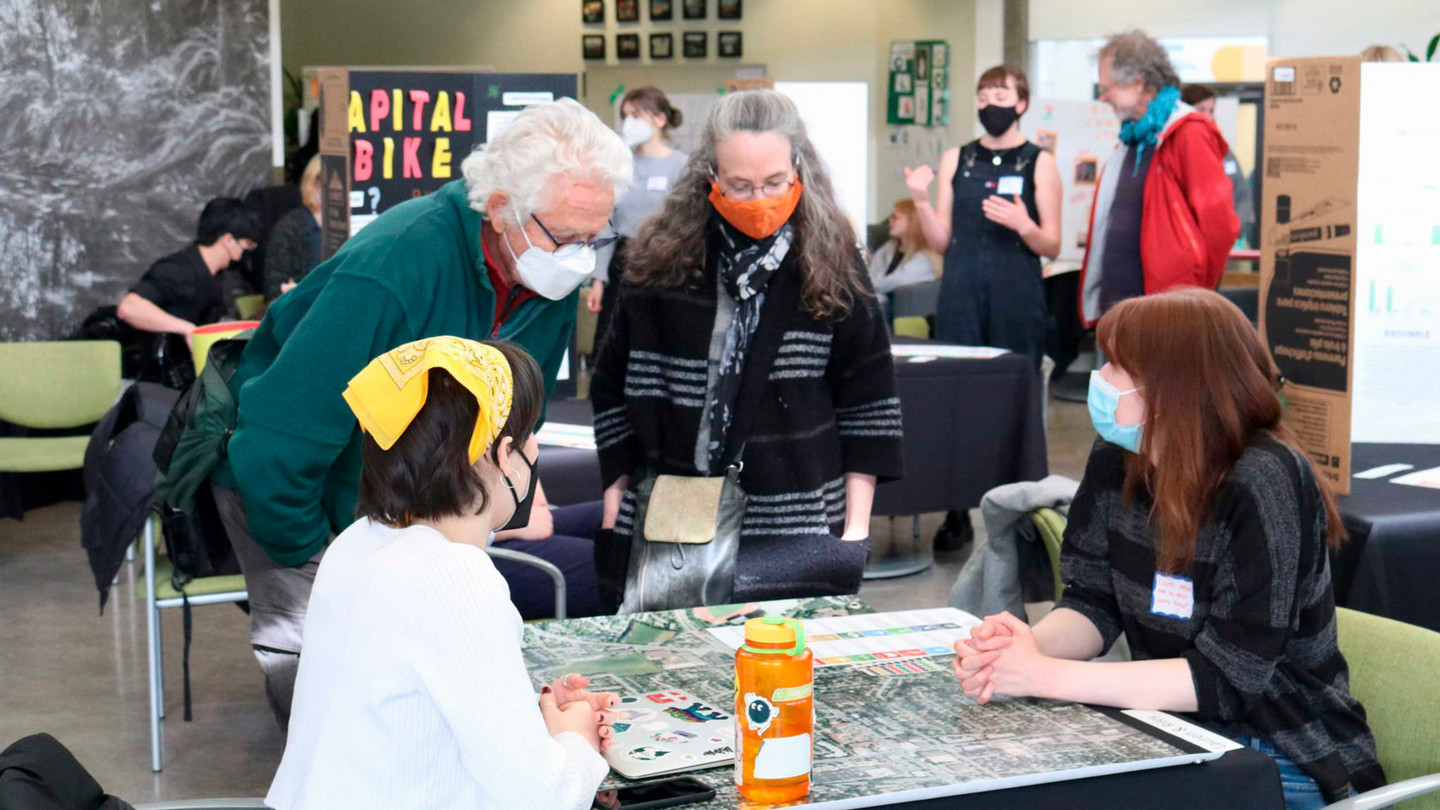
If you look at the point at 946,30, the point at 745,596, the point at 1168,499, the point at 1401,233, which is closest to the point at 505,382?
the point at 1168,499

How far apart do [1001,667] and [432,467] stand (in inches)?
30.6

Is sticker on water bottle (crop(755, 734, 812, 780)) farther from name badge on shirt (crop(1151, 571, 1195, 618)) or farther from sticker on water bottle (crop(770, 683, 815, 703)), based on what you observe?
name badge on shirt (crop(1151, 571, 1195, 618))

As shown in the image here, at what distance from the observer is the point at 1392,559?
2646mm

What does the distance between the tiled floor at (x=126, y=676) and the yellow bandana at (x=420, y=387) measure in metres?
2.25

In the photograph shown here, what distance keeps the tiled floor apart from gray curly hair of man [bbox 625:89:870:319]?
1683 mm

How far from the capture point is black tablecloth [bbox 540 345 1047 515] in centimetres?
470

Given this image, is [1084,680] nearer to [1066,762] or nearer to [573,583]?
[1066,762]

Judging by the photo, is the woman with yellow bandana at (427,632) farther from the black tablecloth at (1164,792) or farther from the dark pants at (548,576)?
the dark pants at (548,576)

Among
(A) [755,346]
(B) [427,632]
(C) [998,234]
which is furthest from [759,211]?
(C) [998,234]

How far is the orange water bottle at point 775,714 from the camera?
1439mm

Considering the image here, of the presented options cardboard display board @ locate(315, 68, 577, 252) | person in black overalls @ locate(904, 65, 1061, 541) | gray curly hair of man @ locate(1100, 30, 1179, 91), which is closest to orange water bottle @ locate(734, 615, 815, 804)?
cardboard display board @ locate(315, 68, 577, 252)

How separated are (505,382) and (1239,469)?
1.03 m

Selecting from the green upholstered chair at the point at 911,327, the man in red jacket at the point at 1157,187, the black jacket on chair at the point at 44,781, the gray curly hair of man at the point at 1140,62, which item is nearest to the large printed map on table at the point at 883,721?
the black jacket on chair at the point at 44,781

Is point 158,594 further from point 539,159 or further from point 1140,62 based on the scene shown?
point 1140,62
